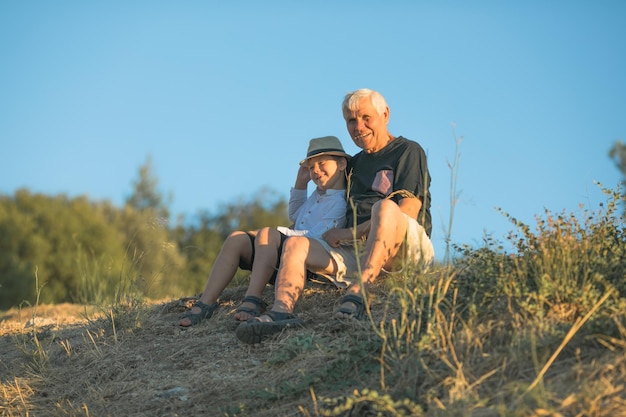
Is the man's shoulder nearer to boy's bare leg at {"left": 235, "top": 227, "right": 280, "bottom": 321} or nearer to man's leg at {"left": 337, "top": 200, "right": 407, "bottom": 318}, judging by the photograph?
man's leg at {"left": 337, "top": 200, "right": 407, "bottom": 318}

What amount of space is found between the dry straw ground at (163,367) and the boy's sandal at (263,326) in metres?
0.07

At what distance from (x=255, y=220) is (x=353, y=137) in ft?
86.6

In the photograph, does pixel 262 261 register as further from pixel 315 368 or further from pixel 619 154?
pixel 619 154

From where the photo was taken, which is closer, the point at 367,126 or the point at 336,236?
the point at 336,236

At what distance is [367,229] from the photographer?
531cm

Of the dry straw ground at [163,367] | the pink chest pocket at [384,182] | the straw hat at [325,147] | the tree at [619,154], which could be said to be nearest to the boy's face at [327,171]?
the straw hat at [325,147]

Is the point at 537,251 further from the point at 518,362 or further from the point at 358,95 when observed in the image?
the point at 358,95

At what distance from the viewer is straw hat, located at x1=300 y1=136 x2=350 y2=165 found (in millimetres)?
5828

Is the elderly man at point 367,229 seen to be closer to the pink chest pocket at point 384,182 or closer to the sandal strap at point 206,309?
the pink chest pocket at point 384,182

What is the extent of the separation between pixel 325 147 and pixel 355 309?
60.8 inches

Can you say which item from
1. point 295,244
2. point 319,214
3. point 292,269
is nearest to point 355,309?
point 292,269

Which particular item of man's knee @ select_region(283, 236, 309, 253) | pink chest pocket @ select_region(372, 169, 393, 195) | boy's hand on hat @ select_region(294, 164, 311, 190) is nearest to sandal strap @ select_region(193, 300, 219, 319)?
man's knee @ select_region(283, 236, 309, 253)

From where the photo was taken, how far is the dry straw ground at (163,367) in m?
4.47

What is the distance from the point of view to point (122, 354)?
5496 millimetres
